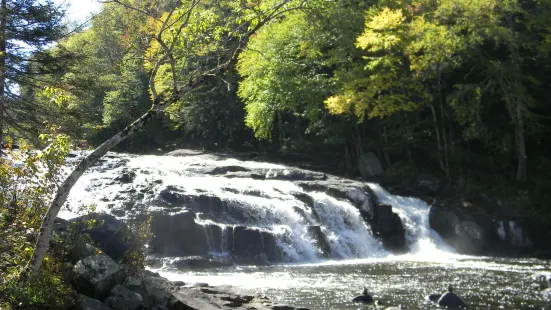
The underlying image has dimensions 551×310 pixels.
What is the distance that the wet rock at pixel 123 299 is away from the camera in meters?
8.22

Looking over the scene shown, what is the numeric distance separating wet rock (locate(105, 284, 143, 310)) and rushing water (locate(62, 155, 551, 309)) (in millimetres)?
4188

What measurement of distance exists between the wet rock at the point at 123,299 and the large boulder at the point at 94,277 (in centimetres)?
16

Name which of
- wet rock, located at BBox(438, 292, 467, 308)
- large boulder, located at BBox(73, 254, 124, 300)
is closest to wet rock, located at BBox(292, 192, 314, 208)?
wet rock, located at BBox(438, 292, 467, 308)

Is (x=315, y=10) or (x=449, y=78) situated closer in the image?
(x=315, y=10)

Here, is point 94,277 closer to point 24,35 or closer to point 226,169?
point 24,35

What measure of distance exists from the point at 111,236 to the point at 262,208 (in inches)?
238

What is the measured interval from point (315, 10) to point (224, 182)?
48.6 feet

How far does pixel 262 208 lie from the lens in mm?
19438

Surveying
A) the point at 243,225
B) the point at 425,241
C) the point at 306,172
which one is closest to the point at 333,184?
the point at 306,172

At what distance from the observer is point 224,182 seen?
22.1 m

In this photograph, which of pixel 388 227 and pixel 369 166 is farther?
pixel 369 166

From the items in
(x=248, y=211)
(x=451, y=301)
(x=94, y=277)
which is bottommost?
(x=451, y=301)

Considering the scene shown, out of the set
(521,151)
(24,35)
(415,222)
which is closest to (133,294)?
(24,35)

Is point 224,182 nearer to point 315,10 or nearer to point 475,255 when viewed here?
point 475,255
